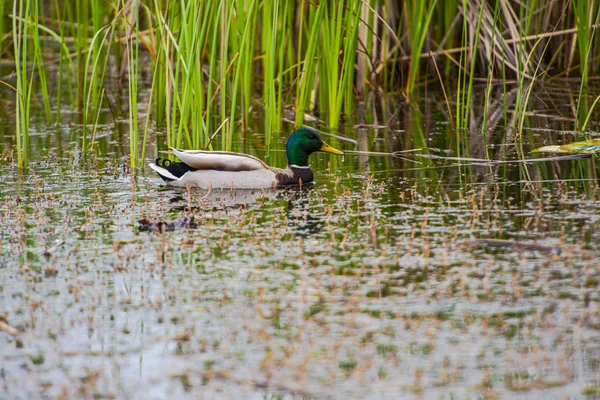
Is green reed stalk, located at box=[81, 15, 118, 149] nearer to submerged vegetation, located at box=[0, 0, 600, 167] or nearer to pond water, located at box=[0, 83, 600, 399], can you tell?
submerged vegetation, located at box=[0, 0, 600, 167]

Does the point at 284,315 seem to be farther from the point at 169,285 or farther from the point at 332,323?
the point at 169,285

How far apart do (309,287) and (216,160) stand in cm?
281

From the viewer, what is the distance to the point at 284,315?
4.45 m

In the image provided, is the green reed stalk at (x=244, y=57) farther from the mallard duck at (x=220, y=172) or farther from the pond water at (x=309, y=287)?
the pond water at (x=309, y=287)

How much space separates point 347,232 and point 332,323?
1.55 meters

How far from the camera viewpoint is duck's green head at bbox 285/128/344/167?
7.86 m

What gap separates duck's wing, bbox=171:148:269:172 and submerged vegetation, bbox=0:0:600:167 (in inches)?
9.8

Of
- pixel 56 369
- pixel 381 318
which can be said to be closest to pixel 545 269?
pixel 381 318

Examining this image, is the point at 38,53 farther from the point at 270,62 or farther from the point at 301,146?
the point at 301,146

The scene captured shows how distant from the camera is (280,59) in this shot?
28.4 feet

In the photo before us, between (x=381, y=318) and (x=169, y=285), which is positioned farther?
(x=169, y=285)

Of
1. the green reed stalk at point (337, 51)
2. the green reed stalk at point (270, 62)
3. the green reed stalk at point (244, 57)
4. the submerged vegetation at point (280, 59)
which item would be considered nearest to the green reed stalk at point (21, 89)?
the submerged vegetation at point (280, 59)

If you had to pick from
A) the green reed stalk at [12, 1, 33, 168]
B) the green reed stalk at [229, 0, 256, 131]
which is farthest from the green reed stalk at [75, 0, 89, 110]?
the green reed stalk at [12, 1, 33, 168]

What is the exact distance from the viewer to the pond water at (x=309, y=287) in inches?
152
